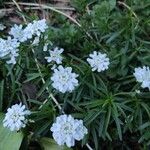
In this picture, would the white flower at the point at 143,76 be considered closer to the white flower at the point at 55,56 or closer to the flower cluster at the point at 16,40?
the white flower at the point at 55,56

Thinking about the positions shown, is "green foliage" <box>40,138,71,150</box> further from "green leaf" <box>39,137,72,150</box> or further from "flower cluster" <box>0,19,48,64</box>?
"flower cluster" <box>0,19,48,64</box>

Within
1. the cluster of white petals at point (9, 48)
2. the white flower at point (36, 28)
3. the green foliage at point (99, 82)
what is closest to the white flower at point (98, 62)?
the green foliage at point (99, 82)

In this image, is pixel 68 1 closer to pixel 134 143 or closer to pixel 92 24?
pixel 92 24

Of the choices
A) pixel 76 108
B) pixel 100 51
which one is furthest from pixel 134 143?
pixel 100 51

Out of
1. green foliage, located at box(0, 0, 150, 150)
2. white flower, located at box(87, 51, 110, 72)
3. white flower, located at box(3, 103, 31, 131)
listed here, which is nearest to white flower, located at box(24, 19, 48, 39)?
green foliage, located at box(0, 0, 150, 150)

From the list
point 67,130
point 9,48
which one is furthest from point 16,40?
point 67,130

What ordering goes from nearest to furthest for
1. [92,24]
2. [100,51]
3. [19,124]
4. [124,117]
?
[19,124]
[124,117]
[100,51]
[92,24]
